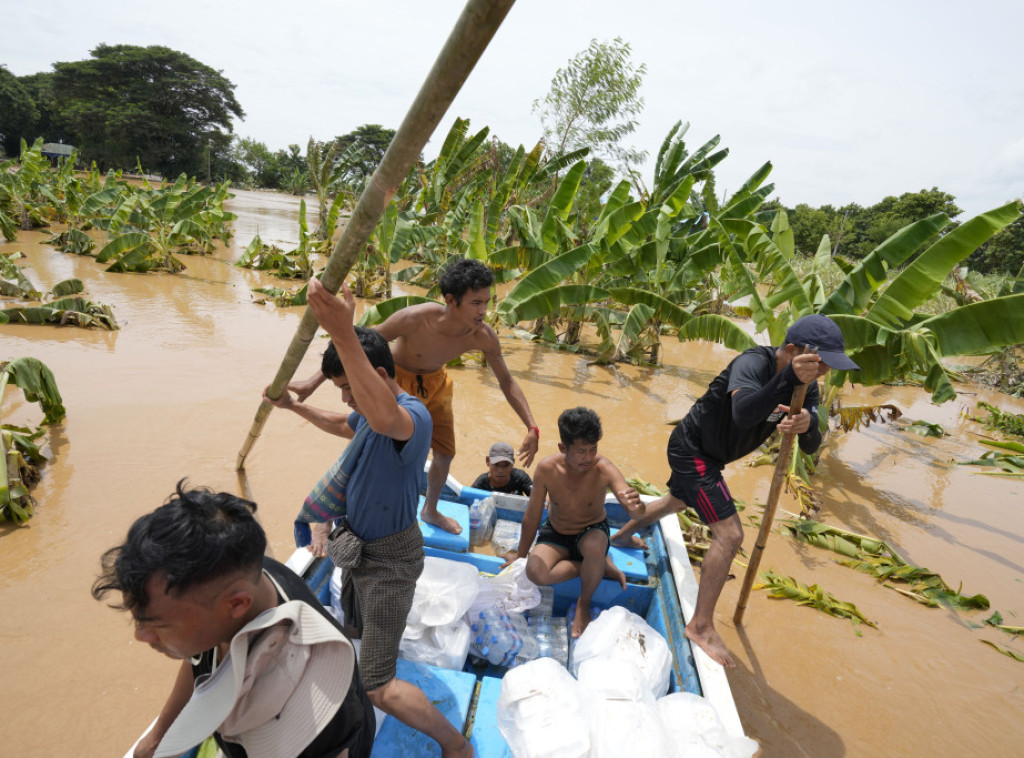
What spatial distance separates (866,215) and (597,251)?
33.7 metres

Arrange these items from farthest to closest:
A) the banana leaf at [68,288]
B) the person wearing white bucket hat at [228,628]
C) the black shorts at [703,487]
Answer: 1. the banana leaf at [68,288]
2. the black shorts at [703,487]
3. the person wearing white bucket hat at [228,628]

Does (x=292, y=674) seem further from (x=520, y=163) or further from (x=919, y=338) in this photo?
(x=520, y=163)

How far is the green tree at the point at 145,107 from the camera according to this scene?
3562 cm

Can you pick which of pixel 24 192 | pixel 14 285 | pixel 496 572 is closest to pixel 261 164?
pixel 24 192

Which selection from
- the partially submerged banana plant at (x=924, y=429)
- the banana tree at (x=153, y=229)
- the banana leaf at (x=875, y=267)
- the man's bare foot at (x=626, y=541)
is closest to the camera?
the man's bare foot at (x=626, y=541)

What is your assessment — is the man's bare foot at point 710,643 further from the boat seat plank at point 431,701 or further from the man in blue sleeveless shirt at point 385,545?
the man in blue sleeveless shirt at point 385,545

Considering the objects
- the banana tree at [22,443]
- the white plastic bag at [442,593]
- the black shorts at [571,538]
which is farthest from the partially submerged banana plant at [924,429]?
the banana tree at [22,443]

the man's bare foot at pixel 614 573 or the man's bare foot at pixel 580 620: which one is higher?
the man's bare foot at pixel 614 573

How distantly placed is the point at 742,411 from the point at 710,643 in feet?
3.68

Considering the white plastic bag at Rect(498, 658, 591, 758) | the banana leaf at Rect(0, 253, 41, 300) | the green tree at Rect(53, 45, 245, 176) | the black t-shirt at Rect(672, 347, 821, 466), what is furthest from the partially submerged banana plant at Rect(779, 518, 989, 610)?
the green tree at Rect(53, 45, 245, 176)

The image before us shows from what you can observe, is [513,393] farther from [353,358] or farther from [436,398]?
[353,358]

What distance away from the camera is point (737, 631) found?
3463mm

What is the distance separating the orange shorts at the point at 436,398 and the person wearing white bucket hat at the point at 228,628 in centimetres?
224

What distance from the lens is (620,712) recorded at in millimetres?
2027
